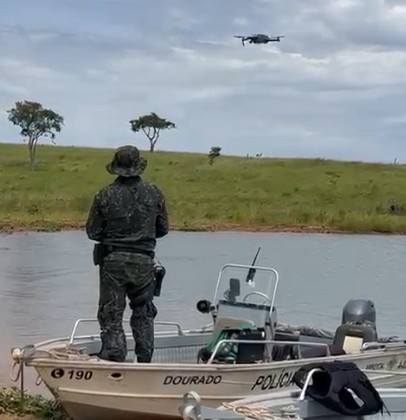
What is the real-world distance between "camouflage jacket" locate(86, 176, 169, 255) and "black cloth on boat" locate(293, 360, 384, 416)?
1.95 m

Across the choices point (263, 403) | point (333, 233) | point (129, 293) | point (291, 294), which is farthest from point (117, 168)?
point (333, 233)

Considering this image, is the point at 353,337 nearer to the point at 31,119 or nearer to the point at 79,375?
the point at 79,375

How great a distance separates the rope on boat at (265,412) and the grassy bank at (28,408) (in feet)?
7.42

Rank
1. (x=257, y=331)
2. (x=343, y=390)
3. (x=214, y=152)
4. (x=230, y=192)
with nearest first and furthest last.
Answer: (x=343, y=390)
(x=257, y=331)
(x=230, y=192)
(x=214, y=152)

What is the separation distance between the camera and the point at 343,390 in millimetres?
6297

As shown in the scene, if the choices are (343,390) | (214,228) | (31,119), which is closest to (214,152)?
(31,119)

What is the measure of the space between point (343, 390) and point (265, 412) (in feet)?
1.84

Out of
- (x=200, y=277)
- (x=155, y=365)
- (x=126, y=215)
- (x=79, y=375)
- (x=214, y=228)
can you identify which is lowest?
(x=200, y=277)

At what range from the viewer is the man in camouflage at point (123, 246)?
7840mm

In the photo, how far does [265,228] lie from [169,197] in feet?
31.0

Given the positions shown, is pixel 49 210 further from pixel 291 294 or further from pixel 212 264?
pixel 291 294

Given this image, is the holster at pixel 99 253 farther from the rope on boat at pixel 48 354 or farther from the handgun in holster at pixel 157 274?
the rope on boat at pixel 48 354

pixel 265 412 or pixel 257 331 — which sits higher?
pixel 257 331

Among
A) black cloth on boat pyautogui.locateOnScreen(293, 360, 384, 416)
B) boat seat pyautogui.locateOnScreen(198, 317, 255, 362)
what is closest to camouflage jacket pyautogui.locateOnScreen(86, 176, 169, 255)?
boat seat pyautogui.locateOnScreen(198, 317, 255, 362)
